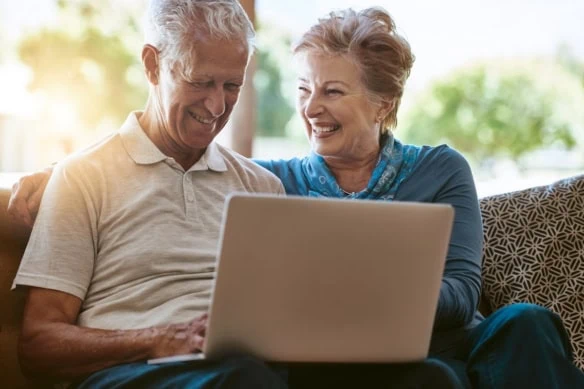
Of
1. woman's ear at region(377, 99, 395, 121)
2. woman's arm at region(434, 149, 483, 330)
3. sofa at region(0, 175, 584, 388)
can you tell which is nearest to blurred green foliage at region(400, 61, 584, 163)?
sofa at region(0, 175, 584, 388)

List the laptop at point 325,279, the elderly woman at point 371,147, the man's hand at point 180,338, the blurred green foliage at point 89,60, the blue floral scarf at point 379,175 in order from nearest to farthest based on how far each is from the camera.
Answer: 1. the laptop at point 325,279
2. the man's hand at point 180,338
3. the elderly woman at point 371,147
4. the blue floral scarf at point 379,175
5. the blurred green foliage at point 89,60

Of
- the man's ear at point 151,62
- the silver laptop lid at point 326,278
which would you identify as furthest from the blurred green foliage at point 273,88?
the silver laptop lid at point 326,278

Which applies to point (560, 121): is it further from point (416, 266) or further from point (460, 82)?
point (416, 266)

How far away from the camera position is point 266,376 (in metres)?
1.30

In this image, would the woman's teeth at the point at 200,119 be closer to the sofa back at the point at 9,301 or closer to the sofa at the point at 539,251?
the sofa back at the point at 9,301

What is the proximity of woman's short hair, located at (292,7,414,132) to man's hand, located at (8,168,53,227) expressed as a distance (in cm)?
69

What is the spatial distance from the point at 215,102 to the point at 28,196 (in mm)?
414

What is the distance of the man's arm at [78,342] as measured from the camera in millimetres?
1439

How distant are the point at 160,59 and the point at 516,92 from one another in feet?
20.3

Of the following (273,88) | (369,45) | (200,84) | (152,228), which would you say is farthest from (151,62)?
(273,88)

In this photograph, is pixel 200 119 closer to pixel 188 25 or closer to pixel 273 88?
pixel 188 25

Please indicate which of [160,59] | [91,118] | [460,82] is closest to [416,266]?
[160,59]

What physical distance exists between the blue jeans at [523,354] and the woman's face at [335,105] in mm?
559

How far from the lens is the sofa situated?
2051 millimetres
